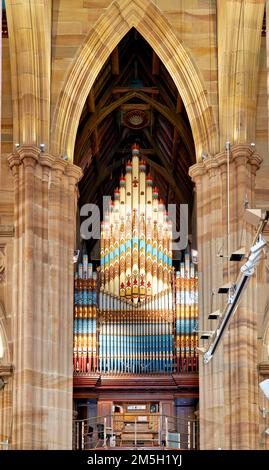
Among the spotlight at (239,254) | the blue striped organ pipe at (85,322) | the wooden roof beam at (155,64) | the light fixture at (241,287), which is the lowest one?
the light fixture at (241,287)

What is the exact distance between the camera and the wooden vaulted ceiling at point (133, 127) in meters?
28.0

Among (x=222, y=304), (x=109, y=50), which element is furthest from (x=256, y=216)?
(x=109, y=50)

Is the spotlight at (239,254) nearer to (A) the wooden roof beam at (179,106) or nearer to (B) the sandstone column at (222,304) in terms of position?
(B) the sandstone column at (222,304)

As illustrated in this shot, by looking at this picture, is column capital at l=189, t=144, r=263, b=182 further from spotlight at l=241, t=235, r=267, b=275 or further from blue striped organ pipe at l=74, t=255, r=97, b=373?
spotlight at l=241, t=235, r=267, b=275

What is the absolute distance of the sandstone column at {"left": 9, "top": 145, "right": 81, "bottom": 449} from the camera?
2220 centimetres

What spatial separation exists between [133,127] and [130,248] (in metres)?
4.25

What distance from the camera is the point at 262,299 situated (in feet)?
75.2

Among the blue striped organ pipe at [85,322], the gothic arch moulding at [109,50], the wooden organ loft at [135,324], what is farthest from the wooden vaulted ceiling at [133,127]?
the gothic arch moulding at [109,50]

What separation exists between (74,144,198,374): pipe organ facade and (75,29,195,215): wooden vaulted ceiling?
1.82 m

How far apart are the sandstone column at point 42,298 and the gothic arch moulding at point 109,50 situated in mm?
918

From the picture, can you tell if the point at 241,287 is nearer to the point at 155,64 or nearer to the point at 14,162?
the point at 14,162

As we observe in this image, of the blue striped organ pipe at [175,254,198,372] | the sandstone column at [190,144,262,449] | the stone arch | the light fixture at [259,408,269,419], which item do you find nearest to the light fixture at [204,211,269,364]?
the sandstone column at [190,144,262,449]

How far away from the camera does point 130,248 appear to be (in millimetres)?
27031
